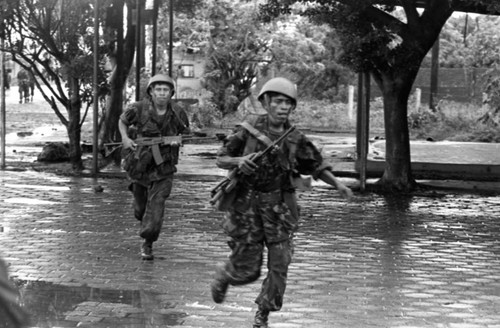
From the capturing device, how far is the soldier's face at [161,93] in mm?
7902

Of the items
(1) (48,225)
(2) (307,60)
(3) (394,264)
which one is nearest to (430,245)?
(3) (394,264)

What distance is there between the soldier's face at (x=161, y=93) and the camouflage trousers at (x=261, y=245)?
2.56 meters

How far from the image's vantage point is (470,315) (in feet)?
20.4

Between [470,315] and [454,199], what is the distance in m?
8.05

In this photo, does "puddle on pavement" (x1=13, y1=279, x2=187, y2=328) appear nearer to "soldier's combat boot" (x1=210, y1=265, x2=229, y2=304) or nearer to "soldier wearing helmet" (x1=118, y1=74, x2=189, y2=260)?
"soldier's combat boot" (x1=210, y1=265, x2=229, y2=304)

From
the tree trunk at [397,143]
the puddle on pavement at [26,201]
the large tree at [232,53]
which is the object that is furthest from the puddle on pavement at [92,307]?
the large tree at [232,53]

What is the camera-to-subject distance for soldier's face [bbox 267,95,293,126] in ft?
17.8

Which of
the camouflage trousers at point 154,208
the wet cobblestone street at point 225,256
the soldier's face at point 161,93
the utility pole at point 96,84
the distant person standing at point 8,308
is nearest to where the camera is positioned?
the distant person standing at point 8,308

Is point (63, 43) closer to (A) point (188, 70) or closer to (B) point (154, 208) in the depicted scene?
(B) point (154, 208)

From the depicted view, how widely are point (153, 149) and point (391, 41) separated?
6.90 meters

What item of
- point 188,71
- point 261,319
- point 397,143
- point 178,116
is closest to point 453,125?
point 397,143

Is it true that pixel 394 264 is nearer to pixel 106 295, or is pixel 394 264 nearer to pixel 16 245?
pixel 106 295

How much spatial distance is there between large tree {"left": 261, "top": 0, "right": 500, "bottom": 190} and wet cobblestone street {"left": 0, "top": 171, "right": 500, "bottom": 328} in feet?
4.66

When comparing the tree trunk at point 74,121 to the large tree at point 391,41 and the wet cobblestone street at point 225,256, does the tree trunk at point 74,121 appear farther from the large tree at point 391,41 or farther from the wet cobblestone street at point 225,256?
the large tree at point 391,41
